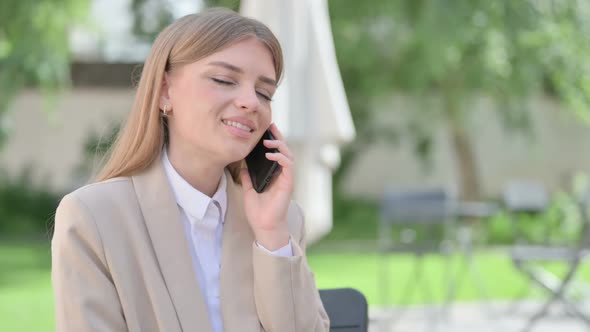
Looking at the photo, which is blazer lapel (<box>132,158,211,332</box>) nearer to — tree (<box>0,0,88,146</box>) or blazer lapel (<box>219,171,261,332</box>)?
blazer lapel (<box>219,171,261,332</box>)

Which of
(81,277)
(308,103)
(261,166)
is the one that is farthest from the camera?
(308,103)

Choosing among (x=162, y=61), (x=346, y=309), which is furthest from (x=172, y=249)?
(x=346, y=309)

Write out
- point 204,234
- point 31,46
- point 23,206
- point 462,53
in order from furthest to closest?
point 23,206 → point 462,53 → point 31,46 → point 204,234

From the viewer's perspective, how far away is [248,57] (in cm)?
205

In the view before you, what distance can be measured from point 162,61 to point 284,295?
0.56 metres

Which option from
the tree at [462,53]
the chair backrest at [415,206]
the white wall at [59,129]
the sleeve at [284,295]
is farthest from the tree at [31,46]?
the sleeve at [284,295]

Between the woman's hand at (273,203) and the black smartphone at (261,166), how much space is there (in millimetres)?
11

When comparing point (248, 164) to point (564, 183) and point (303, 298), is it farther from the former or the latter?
point (564, 183)

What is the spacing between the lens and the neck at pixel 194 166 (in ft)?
6.95

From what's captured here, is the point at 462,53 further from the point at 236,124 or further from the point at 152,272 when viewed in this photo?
the point at 152,272

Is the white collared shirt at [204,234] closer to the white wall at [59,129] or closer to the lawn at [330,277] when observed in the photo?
the lawn at [330,277]

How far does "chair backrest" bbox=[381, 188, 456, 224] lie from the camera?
6.65m

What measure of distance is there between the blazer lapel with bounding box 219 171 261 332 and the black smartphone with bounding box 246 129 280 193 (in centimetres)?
7

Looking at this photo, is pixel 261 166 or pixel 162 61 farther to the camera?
pixel 261 166
